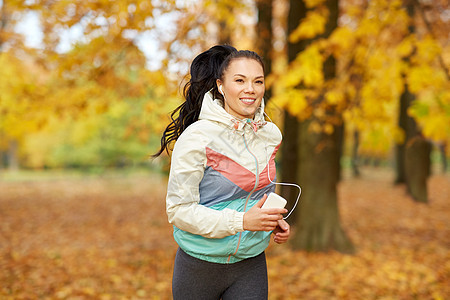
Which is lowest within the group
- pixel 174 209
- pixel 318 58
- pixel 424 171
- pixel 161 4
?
pixel 424 171

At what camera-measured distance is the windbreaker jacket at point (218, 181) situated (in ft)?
5.45

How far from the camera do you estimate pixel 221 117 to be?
177cm

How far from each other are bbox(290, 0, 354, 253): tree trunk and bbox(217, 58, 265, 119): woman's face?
14.6ft

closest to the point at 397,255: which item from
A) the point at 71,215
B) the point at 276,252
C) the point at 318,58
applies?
the point at 276,252

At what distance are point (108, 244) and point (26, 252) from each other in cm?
145

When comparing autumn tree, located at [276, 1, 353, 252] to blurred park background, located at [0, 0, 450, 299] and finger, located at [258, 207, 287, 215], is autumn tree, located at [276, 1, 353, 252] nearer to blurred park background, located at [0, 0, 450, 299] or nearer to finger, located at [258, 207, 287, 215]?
blurred park background, located at [0, 0, 450, 299]

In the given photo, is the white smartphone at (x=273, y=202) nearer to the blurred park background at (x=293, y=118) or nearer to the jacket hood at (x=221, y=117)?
the jacket hood at (x=221, y=117)

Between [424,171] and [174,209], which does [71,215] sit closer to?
[174,209]

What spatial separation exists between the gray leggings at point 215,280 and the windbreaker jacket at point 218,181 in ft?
0.19

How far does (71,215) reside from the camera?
10.4 metres

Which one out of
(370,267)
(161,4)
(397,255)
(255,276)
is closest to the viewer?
(255,276)

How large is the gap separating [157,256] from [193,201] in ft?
16.9

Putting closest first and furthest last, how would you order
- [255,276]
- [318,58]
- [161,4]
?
[255,276] → [318,58] → [161,4]

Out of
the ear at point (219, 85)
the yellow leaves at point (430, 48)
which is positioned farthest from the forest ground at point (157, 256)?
the ear at point (219, 85)
